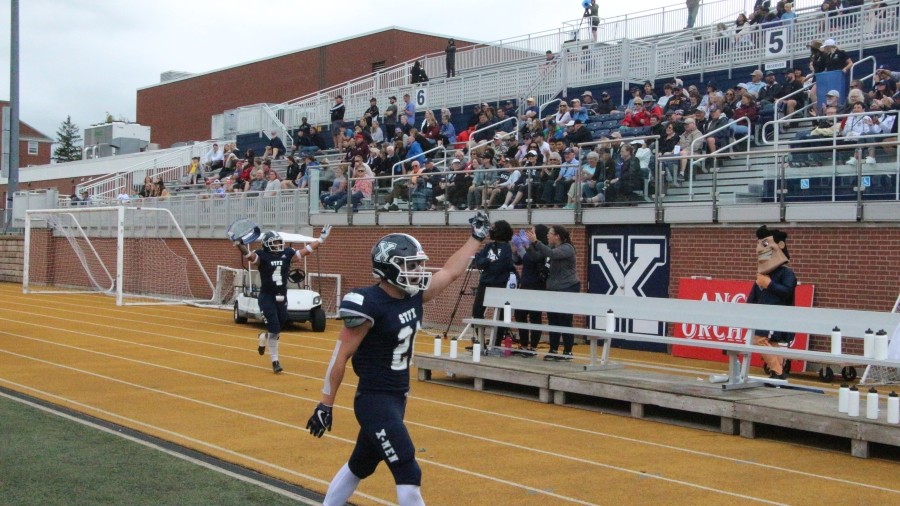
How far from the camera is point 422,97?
1347 inches

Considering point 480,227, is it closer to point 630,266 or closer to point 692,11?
point 630,266

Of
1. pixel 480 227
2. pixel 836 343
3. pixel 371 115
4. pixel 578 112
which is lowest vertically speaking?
pixel 836 343

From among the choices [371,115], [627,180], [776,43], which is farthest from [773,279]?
[371,115]

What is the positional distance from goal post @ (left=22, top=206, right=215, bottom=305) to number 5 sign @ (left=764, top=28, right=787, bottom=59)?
15939mm

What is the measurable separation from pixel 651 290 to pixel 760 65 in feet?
30.7

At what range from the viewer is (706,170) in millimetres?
16688

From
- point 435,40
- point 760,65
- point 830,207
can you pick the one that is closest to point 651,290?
point 830,207

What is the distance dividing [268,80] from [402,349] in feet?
168

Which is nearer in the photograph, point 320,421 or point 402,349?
point 320,421

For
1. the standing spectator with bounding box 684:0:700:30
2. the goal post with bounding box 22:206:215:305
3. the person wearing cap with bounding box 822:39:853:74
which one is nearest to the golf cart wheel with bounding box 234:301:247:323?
the goal post with bounding box 22:206:215:305

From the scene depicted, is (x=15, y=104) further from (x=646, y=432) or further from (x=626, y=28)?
(x=646, y=432)

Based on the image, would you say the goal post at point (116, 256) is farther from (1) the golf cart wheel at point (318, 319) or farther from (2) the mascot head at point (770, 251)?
(2) the mascot head at point (770, 251)

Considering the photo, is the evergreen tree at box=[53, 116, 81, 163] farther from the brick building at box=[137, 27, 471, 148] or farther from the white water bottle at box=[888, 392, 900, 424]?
the white water bottle at box=[888, 392, 900, 424]

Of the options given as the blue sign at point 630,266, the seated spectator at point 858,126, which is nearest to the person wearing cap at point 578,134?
the blue sign at point 630,266
